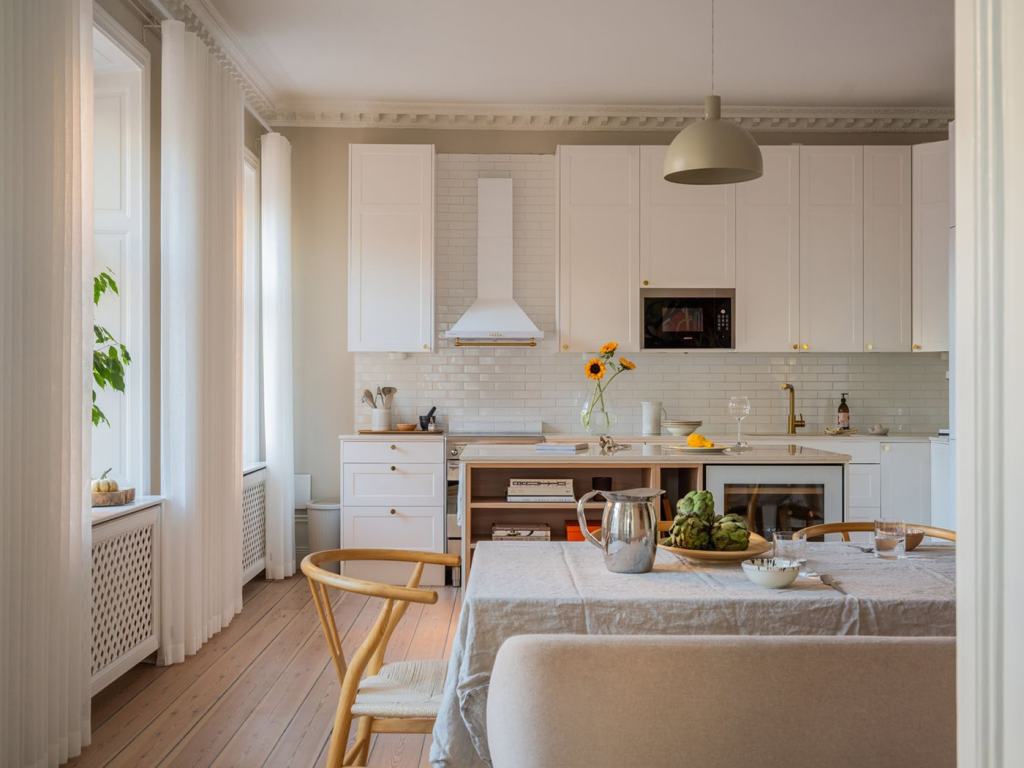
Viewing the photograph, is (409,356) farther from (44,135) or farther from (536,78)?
(44,135)

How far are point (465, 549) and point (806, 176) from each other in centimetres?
363

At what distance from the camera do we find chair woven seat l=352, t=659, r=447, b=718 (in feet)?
6.85

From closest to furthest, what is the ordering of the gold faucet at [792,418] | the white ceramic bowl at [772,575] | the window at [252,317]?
the white ceramic bowl at [772,575] → the window at [252,317] → the gold faucet at [792,418]

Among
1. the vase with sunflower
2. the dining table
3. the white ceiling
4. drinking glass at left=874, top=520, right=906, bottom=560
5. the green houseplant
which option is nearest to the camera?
the dining table

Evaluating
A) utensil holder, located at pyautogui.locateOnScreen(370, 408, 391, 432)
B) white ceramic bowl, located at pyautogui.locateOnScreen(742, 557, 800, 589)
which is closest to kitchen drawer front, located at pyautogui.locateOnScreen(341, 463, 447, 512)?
utensil holder, located at pyautogui.locateOnScreen(370, 408, 391, 432)

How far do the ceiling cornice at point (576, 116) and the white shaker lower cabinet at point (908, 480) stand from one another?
7.90ft

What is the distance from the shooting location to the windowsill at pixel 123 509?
331 cm

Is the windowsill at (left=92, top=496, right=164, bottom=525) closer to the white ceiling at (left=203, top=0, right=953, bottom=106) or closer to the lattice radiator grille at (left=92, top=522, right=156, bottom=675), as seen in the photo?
the lattice radiator grille at (left=92, top=522, right=156, bottom=675)

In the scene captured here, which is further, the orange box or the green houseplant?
the orange box

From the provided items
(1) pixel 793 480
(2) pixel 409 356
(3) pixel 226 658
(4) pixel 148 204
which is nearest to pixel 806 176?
(1) pixel 793 480

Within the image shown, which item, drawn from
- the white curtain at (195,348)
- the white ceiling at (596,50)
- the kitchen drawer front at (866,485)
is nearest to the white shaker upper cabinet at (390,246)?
the white ceiling at (596,50)

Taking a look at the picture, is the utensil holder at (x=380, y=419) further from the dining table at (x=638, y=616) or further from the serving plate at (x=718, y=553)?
the dining table at (x=638, y=616)

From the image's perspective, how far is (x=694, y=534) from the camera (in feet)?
7.83

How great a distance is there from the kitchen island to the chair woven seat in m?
1.65
